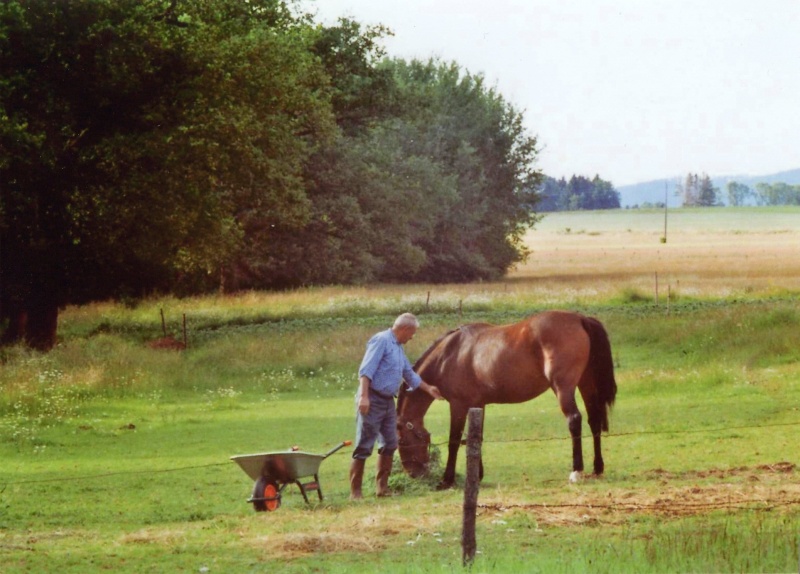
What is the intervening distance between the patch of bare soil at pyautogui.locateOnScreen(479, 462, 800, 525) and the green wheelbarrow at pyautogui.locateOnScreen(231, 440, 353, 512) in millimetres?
1564

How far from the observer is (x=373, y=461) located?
49.8 ft

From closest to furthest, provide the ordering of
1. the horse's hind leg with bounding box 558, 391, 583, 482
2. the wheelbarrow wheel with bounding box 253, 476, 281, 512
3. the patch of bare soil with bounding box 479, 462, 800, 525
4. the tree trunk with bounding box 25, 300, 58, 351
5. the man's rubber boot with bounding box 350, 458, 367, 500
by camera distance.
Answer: the patch of bare soil with bounding box 479, 462, 800, 525 → the wheelbarrow wheel with bounding box 253, 476, 281, 512 → the man's rubber boot with bounding box 350, 458, 367, 500 → the horse's hind leg with bounding box 558, 391, 583, 482 → the tree trunk with bounding box 25, 300, 58, 351

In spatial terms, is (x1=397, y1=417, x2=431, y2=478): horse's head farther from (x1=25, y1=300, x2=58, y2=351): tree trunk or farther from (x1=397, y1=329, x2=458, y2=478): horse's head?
(x1=25, y1=300, x2=58, y2=351): tree trunk

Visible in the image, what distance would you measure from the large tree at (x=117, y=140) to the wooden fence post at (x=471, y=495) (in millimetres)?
16745

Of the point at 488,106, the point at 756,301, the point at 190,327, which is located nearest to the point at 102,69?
the point at 190,327

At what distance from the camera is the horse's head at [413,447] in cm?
1245

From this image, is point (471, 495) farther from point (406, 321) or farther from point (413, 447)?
point (413, 447)

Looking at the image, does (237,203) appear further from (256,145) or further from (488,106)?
(488,106)

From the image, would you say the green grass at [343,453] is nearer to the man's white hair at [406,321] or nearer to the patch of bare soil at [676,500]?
the patch of bare soil at [676,500]

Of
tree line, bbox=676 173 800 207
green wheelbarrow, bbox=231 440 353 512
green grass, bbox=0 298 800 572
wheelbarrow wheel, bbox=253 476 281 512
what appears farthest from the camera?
tree line, bbox=676 173 800 207

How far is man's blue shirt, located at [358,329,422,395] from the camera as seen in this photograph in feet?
37.0

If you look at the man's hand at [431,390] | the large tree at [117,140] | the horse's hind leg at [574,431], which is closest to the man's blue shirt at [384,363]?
the man's hand at [431,390]

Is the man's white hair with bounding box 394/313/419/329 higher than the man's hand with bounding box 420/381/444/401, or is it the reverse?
the man's white hair with bounding box 394/313/419/329

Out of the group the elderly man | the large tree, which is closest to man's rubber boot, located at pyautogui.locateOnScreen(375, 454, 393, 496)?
the elderly man
